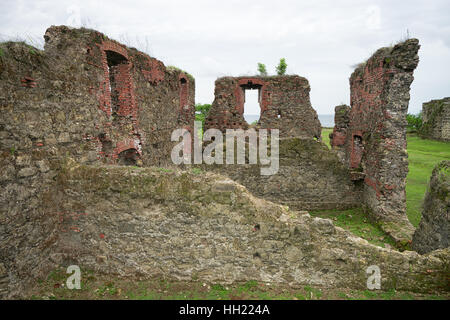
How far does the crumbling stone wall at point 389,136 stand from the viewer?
8.20 metres

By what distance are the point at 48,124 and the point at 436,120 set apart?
102 feet

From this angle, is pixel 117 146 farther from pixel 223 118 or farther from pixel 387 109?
pixel 387 109

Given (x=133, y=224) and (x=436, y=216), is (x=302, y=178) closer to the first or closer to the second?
(x=436, y=216)

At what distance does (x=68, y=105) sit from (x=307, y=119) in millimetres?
12583

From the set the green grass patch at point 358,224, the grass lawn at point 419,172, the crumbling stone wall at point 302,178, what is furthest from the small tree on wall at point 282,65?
the green grass patch at point 358,224

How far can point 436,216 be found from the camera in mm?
5805

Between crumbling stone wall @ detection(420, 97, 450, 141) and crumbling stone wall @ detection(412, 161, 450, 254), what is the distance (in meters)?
22.8

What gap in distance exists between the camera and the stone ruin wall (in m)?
4.43

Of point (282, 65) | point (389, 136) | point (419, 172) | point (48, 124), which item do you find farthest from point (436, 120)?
point (48, 124)

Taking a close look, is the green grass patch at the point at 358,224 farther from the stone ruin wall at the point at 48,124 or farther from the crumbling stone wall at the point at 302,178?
the stone ruin wall at the point at 48,124

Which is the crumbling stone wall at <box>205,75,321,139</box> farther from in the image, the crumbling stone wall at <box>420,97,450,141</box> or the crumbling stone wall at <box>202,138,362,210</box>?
the crumbling stone wall at <box>420,97,450,141</box>

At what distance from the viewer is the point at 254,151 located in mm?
9031

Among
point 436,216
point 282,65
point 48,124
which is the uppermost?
point 282,65

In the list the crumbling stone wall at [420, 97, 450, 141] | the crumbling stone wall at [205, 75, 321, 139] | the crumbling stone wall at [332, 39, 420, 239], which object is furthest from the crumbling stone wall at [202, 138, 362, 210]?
the crumbling stone wall at [420, 97, 450, 141]
